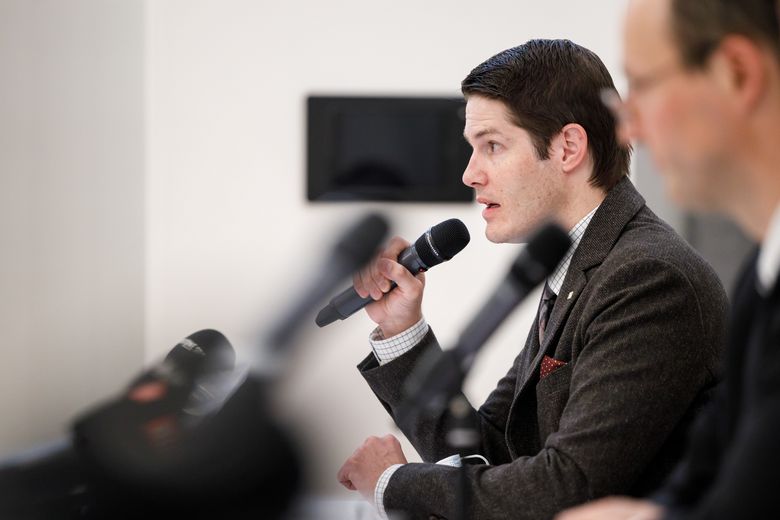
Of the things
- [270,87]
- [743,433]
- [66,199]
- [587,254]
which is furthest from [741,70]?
[270,87]

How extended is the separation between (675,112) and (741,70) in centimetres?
7

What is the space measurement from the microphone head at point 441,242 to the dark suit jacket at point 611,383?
20cm

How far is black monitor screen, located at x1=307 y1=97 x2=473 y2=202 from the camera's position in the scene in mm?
3846

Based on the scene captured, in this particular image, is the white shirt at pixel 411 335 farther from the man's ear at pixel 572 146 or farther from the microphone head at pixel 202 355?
the microphone head at pixel 202 355

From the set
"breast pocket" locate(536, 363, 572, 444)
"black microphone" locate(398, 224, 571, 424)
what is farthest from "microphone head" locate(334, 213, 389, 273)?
"breast pocket" locate(536, 363, 572, 444)

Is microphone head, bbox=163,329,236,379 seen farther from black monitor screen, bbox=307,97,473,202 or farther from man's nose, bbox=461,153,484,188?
black monitor screen, bbox=307,97,473,202

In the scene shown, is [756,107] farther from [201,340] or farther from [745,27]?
[201,340]

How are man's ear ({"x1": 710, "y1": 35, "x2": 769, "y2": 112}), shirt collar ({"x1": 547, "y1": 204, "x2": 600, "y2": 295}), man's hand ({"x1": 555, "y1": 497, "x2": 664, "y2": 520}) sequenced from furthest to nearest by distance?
shirt collar ({"x1": 547, "y1": 204, "x2": 600, "y2": 295}) < man's hand ({"x1": 555, "y1": 497, "x2": 664, "y2": 520}) < man's ear ({"x1": 710, "y1": 35, "x2": 769, "y2": 112})

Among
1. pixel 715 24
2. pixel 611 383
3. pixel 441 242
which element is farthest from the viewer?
pixel 441 242

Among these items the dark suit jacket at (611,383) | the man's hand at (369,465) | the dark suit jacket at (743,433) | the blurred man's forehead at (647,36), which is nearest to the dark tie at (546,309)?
the dark suit jacket at (611,383)

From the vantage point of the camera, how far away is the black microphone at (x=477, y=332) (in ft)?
3.58

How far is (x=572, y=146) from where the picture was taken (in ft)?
5.74

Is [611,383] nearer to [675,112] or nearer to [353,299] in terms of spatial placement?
[353,299]

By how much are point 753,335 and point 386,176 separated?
309 cm
